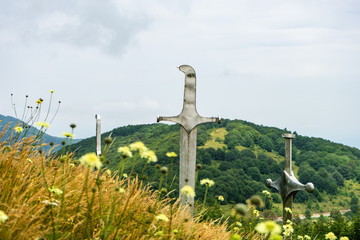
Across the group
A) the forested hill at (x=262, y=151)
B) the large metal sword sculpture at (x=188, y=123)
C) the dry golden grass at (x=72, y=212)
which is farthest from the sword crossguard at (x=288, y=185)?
the forested hill at (x=262, y=151)

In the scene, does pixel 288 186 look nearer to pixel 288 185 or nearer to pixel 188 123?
pixel 288 185

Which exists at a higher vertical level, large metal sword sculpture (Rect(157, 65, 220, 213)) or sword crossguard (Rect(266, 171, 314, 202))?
large metal sword sculpture (Rect(157, 65, 220, 213))

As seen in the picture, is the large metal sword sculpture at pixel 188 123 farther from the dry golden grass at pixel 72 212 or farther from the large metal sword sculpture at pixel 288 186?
the large metal sword sculpture at pixel 288 186

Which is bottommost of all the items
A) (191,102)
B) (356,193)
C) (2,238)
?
(356,193)

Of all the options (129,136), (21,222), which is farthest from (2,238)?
(129,136)

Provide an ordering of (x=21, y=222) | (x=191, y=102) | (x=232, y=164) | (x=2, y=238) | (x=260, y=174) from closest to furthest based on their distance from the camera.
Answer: (x=2, y=238), (x=21, y=222), (x=191, y=102), (x=260, y=174), (x=232, y=164)

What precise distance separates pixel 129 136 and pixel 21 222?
4365 inches

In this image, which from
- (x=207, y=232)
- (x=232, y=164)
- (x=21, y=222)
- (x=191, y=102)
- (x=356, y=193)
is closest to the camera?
(x=21, y=222)

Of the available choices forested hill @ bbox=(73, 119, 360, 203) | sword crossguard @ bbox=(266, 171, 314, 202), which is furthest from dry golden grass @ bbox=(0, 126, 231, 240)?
forested hill @ bbox=(73, 119, 360, 203)

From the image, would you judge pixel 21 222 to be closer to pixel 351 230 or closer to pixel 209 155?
pixel 351 230

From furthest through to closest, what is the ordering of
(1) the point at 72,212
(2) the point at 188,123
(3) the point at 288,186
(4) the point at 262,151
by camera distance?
Result: (4) the point at 262,151
(3) the point at 288,186
(2) the point at 188,123
(1) the point at 72,212

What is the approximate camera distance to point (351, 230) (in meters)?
11.8

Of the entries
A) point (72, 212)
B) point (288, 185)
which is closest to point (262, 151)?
point (288, 185)

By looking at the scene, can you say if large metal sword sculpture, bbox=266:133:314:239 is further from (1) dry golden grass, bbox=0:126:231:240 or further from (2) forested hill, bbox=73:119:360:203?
(2) forested hill, bbox=73:119:360:203
